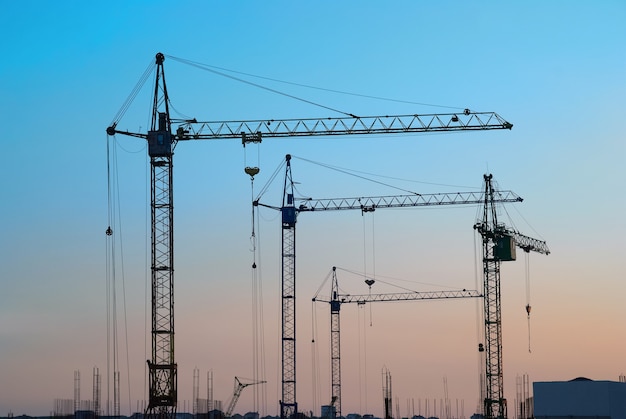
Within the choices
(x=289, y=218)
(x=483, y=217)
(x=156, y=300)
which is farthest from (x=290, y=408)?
(x=156, y=300)

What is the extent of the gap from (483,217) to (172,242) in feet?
235

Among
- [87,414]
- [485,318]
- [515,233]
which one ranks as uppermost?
[515,233]

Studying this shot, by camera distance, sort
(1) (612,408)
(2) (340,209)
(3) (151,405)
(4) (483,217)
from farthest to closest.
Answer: (2) (340,209)
(4) (483,217)
(1) (612,408)
(3) (151,405)

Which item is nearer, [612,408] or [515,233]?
[612,408]

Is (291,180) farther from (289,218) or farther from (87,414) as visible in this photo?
(87,414)

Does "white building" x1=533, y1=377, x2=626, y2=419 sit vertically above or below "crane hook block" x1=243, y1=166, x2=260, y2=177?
below

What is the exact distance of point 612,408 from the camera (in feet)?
524

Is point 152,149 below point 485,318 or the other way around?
the other way around

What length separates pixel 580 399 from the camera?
162 m

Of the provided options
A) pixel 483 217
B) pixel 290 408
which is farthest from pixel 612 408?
pixel 290 408

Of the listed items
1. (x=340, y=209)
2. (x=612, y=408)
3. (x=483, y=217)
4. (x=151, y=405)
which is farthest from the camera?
(x=340, y=209)

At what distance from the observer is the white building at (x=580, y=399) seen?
6294 inches

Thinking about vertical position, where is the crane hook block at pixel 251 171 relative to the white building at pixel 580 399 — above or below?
above

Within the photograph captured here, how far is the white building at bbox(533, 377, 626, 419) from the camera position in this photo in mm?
159875
